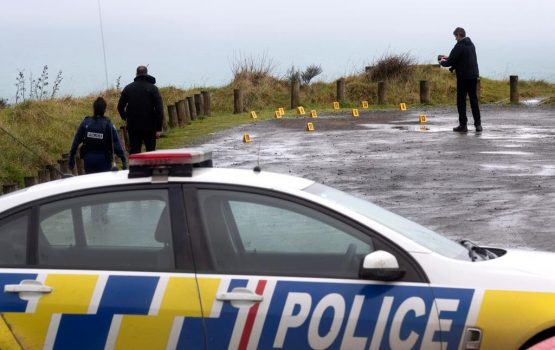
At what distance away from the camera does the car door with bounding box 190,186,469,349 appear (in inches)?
217

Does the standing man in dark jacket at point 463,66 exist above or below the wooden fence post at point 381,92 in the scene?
above

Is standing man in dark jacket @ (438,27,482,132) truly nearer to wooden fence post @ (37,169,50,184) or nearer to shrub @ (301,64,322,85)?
wooden fence post @ (37,169,50,184)

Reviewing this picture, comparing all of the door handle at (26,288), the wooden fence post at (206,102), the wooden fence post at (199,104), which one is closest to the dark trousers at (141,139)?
the door handle at (26,288)

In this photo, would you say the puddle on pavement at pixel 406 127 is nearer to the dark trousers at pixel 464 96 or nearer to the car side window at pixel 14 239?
the dark trousers at pixel 464 96

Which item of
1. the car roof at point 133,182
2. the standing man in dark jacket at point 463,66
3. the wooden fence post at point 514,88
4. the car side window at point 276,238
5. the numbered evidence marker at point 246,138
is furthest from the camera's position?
the wooden fence post at point 514,88

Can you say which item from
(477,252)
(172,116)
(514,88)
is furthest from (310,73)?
(477,252)

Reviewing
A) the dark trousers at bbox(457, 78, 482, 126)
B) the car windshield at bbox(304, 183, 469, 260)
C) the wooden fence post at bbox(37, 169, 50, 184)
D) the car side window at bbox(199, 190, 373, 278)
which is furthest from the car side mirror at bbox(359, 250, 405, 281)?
the dark trousers at bbox(457, 78, 482, 126)

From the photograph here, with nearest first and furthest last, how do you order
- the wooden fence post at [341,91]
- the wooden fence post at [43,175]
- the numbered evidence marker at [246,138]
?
the wooden fence post at [43,175]
the numbered evidence marker at [246,138]
the wooden fence post at [341,91]

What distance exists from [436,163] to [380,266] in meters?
12.4

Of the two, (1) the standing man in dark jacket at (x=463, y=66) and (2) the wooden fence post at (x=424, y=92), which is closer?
(1) the standing man in dark jacket at (x=463, y=66)

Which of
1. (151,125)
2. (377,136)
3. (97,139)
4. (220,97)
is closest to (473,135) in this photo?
(377,136)

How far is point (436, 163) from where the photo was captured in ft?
58.0

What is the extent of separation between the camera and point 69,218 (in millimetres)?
5922

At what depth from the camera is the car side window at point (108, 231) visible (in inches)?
228
